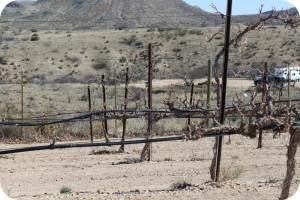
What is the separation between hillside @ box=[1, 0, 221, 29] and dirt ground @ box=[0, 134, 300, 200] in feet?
112

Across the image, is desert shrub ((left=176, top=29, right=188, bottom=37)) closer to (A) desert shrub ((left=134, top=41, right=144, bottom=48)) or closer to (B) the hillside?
(B) the hillside

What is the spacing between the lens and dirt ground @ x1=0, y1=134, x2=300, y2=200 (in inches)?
313

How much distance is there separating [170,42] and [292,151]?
140ft

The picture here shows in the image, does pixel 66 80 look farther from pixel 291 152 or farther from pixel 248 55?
pixel 291 152

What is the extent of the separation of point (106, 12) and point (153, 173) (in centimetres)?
4725

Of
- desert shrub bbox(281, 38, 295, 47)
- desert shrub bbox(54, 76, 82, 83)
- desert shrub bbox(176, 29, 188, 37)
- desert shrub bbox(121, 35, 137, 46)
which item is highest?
desert shrub bbox(176, 29, 188, 37)

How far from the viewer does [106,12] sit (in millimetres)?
56719

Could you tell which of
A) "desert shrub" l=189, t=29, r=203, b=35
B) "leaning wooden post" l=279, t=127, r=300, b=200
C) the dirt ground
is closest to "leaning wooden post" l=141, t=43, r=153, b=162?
the dirt ground

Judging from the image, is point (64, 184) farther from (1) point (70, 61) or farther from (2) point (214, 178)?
(1) point (70, 61)

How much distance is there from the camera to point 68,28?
6338cm

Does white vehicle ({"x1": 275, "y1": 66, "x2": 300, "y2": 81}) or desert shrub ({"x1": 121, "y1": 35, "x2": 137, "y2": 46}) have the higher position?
white vehicle ({"x1": 275, "y1": 66, "x2": 300, "y2": 81})

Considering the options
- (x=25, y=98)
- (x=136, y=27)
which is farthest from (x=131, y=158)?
(x=136, y=27)

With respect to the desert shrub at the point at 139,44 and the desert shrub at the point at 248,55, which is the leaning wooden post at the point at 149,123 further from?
the desert shrub at the point at 139,44

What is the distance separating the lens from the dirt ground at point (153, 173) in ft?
26.1
